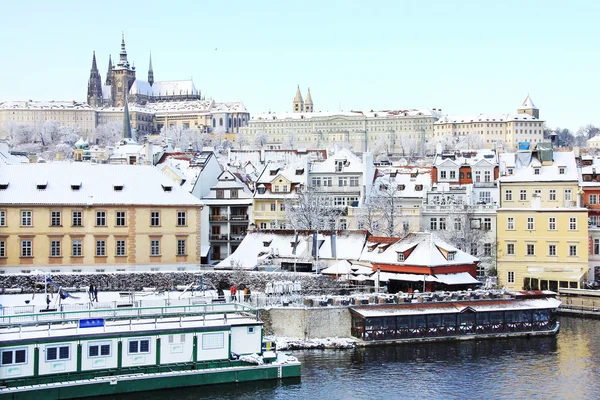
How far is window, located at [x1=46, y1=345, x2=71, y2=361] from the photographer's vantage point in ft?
106

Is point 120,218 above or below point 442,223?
above

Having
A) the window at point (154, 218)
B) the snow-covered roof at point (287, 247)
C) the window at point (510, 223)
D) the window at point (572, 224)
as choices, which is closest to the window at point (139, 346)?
the snow-covered roof at point (287, 247)

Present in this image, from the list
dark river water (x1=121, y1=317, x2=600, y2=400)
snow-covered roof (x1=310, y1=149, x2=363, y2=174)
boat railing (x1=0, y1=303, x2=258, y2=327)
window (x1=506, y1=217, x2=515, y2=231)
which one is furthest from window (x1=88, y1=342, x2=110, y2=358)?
snow-covered roof (x1=310, y1=149, x2=363, y2=174)

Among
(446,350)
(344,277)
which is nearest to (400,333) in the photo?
(446,350)

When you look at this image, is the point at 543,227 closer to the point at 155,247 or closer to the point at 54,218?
the point at 155,247

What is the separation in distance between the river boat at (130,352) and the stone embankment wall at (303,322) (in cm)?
421

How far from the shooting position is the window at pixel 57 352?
1270 inches

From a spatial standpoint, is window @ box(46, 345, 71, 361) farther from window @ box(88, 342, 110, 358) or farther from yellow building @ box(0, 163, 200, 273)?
yellow building @ box(0, 163, 200, 273)

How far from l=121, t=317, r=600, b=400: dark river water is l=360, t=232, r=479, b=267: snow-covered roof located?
555cm

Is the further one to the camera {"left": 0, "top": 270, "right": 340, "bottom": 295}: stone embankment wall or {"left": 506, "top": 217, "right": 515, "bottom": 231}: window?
{"left": 506, "top": 217, "right": 515, "bottom": 231}: window

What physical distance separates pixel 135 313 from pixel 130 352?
205 centimetres

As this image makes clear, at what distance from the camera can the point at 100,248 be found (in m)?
49.9

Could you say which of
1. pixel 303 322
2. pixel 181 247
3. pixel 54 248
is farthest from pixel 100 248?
pixel 303 322

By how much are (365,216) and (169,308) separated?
25.6 metres
